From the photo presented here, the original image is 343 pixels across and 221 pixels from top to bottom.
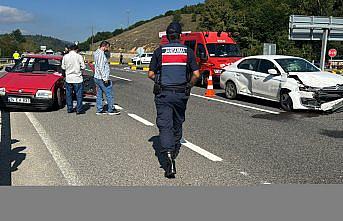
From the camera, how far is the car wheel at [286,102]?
1027cm

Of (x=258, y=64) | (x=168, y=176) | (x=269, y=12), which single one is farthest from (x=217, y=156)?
(x=269, y=12)

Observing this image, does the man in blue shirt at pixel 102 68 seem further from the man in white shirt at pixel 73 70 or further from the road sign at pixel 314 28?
the road sign at pixel 314 28

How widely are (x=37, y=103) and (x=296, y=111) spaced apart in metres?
6.59

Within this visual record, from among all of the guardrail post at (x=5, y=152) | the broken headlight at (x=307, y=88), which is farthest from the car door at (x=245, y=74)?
the guardrail post at (x=5, y=152)

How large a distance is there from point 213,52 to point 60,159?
11918 mm

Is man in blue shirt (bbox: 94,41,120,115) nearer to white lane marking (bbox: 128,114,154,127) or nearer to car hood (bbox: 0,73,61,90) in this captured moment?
white lane marking (bbox: 128,114,154,127)

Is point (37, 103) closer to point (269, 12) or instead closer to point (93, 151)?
point (93, 151)

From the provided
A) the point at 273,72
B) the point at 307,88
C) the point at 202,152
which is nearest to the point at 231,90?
the point at 273,72

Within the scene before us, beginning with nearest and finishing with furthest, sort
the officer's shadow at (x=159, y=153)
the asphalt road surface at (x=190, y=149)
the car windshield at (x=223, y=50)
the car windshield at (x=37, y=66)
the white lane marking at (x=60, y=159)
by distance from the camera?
the white lane marking at (x=60, y=159)
the asphalt road surface at (x=190, y=149)
the officer's shadow at (x=159, y=153)
the car windshield at (x=37, y=66)
the car windshield at (x=223, y=50)

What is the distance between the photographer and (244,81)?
12.2 meters

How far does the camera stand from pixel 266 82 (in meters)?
11.2

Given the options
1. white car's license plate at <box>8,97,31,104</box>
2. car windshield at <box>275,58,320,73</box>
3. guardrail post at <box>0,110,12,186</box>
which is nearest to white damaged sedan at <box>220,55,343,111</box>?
car windshield at <box>275,58,320,73</box>

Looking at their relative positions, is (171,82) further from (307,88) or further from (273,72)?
(273,72)

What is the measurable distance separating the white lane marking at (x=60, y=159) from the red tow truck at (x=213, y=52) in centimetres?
927
